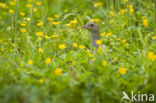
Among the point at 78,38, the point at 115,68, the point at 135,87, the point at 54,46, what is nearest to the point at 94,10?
the point at 78,38

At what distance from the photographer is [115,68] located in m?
2.71

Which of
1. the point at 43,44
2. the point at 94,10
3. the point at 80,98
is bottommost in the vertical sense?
the point at 80,98

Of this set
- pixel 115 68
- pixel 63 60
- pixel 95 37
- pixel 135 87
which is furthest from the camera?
pixel 95 37

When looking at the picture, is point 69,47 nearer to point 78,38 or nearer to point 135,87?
point 78,38

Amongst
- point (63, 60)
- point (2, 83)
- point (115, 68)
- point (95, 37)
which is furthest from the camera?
point (95, 37)

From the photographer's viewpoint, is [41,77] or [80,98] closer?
[80,98]

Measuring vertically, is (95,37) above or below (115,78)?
above

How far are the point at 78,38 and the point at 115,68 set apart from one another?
154 cm

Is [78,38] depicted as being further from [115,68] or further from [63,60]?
[115,68]

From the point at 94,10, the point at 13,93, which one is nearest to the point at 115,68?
the point at 13,93

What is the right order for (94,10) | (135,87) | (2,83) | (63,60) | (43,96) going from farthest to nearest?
(94,10) → (63,60) → (2,83) → (135,87) → (43,96)

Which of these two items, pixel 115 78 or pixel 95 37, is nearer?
pixel 115 78

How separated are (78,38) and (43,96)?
213cm

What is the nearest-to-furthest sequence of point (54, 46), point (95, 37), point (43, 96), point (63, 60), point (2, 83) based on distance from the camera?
point (43, 96)
point (2, 83)
point (63, 60)
point (54, 46)
point (95, 37)
